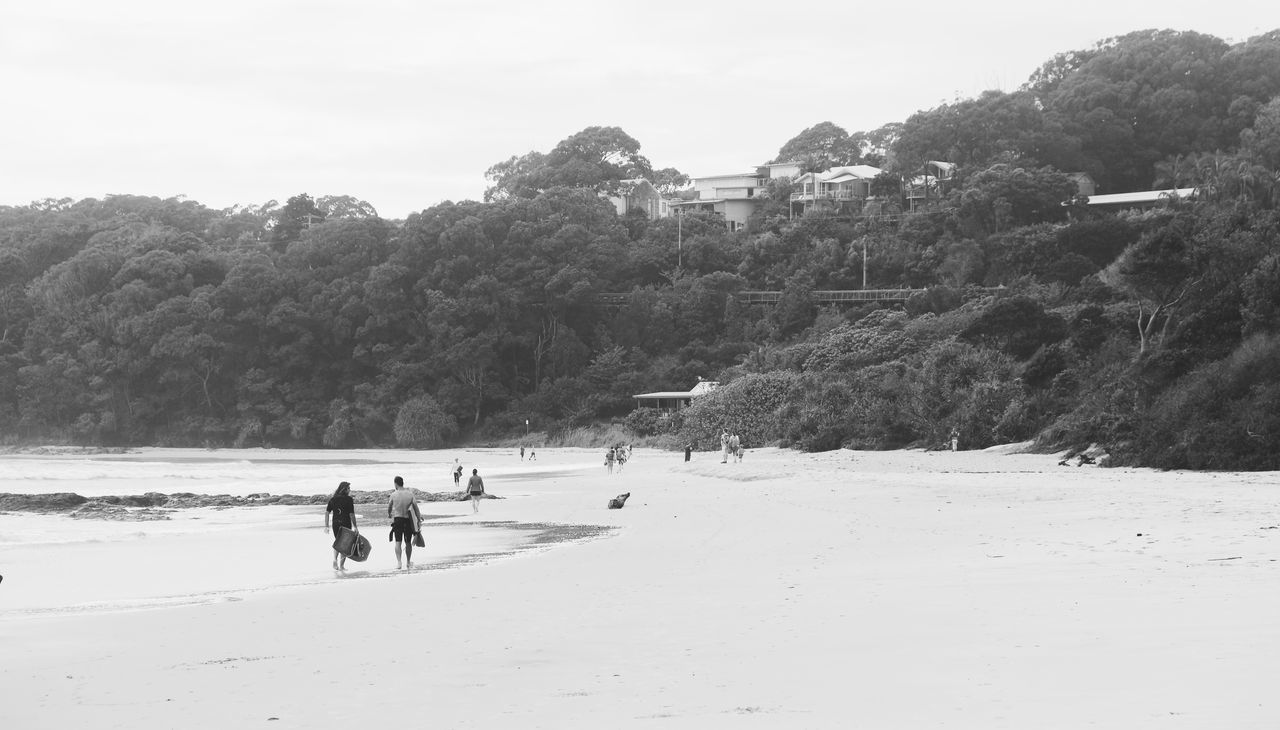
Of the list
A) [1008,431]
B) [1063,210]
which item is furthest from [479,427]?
[1008,431]

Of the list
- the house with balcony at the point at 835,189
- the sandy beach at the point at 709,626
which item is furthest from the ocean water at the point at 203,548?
the house with balcony at the point at 835,189

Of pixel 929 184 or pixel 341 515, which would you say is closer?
pixel 341 515

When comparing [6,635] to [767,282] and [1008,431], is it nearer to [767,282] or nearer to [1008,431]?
[1008,431]

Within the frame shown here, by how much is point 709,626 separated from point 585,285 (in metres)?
57.7

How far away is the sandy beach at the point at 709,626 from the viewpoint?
563 centimetres

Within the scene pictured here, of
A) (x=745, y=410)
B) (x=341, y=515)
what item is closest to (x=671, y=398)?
(x=745, y=410)

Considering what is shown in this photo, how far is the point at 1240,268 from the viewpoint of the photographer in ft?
91.0

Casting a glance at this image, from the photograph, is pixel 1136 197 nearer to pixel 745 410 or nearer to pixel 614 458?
pixel 745 410

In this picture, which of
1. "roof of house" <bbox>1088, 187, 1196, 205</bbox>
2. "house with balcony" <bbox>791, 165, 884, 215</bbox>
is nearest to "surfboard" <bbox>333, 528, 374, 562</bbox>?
"roof of house" <bbox>1088, 187, 1196, 205</bbox>

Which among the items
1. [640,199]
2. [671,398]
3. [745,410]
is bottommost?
[745,410]

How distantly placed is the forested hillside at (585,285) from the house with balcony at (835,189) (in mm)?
1645

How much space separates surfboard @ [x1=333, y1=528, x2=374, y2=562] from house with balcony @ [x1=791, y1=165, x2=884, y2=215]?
59376mm

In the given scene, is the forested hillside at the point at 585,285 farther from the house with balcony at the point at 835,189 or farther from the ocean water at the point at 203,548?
the ocean water at the point at 203,548

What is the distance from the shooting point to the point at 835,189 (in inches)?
2901
